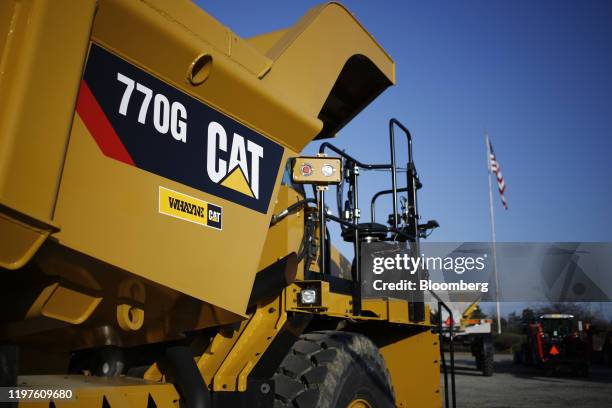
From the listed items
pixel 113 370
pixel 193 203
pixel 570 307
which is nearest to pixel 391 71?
pixel 193 203

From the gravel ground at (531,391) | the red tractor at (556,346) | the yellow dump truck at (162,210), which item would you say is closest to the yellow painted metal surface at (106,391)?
the yellow dump truck at (162,210)

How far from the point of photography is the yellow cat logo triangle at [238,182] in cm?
300

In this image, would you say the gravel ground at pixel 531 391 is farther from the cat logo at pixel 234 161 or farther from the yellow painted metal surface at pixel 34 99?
the yellow painted metal surface at pixel 34 99

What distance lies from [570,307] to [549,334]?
78.2ft

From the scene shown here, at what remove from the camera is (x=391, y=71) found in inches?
199

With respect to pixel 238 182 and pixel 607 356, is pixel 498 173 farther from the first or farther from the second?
pixel 238 182

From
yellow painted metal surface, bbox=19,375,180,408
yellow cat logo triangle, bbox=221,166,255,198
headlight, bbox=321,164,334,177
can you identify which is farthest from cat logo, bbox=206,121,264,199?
yellow painted metal surface, bbox=19,375,180,408

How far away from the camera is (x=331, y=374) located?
389cm

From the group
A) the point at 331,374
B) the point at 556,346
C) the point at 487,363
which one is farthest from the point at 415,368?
the point at 556,346

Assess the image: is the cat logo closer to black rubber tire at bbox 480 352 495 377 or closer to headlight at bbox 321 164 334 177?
headlight at bbox 321 164 334 177

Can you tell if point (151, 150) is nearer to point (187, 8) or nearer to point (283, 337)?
point (187, 8)

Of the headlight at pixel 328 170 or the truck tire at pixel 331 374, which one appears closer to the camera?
the headlight at pixel 328 170

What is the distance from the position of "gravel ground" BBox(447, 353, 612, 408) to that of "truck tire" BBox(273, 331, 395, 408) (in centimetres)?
728

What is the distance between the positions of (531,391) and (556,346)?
21.3 ft
